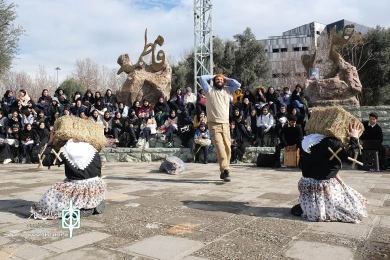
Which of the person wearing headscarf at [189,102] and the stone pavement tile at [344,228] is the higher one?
the person wearing headscarf at [189,102]

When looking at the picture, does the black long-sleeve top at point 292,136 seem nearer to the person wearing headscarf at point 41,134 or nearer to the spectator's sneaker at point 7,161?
the person wearing headscarf at point 41,134

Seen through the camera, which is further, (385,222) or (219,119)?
(219,119)

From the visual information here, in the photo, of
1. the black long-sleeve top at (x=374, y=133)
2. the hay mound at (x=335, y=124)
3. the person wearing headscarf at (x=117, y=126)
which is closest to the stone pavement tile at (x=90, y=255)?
the hay mound at (x=335, y=124)

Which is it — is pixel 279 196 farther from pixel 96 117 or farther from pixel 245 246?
pixel 96 117

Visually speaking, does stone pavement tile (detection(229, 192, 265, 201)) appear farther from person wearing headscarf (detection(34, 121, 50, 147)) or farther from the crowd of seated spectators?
person wearing headscarf (detection(34, 121, 50, 147))

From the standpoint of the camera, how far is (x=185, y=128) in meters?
11.3

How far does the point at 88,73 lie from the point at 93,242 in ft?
124

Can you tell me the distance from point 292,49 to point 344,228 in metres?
49.1

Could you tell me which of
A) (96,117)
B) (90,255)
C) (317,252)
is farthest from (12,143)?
(317,252)

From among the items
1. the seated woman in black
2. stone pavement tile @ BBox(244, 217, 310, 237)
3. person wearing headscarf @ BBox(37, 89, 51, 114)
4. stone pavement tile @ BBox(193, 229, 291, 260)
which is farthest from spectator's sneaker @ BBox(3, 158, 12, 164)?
the seated woman in black

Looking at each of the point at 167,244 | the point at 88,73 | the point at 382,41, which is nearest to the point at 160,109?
the point at 167,244

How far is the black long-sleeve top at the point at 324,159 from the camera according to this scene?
12.5ft

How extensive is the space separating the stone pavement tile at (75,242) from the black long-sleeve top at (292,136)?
6.75 m

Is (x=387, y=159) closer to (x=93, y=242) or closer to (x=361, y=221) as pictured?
(x=361, y=221)
